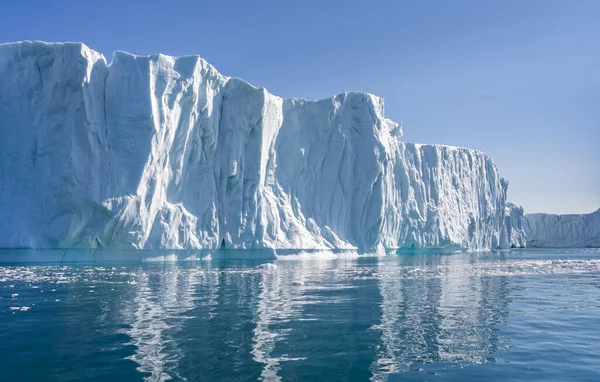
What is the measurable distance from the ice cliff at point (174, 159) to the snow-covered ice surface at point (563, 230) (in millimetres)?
63995

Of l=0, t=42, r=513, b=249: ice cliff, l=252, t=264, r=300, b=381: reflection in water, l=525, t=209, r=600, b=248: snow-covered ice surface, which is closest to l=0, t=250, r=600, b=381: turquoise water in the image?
l=252, t=264, r=300, b=381: reflection in water

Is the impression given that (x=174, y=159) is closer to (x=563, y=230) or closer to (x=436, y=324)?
(x=436, y=324)

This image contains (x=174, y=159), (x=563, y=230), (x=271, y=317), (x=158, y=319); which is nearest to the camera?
(x=158, y=319)

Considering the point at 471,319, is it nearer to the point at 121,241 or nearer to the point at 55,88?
the point at 121,241

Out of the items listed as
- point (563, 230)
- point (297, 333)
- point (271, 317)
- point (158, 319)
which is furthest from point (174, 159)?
point (563, 230)

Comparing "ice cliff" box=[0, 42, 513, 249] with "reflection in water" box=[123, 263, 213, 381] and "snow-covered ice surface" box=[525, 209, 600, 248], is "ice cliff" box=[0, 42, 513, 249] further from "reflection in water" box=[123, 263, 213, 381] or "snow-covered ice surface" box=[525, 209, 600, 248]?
"snow-covered ice surface" box=[525, 209, 600, 248]

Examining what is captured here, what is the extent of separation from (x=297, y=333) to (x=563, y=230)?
324 feet

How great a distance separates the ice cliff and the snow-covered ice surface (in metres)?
64.0

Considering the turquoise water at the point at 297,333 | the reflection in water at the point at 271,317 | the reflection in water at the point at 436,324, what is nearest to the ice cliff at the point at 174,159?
the turquoise water at the point at 297,333

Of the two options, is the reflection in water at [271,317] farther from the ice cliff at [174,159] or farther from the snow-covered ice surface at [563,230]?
the snow-covered ice surface at [563,230]

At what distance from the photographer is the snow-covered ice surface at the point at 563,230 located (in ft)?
302

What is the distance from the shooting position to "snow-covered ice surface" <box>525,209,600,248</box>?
9206 cm

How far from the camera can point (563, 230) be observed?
94.6 metres

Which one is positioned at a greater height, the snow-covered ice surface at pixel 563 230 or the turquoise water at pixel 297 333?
the snow-covered ice surface at pixel 563 230
